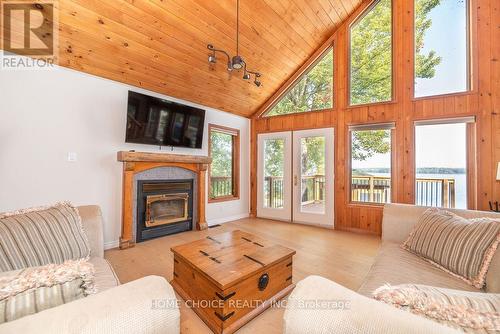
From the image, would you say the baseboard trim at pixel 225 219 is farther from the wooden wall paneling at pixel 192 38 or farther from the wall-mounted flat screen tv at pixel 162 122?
the wooden wall paneling at pixel 192 38

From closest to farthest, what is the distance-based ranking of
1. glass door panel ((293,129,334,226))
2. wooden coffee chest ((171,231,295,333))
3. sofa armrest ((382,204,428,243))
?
wooden coffee chest ((171,231,295,333))
sofa armrest ((382,204,428,243))
glass door panel ((293,129,334,226))

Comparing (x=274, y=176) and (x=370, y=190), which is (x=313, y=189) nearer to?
(x=274, y=176)

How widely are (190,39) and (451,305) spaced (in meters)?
3.46

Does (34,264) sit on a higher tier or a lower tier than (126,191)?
lower

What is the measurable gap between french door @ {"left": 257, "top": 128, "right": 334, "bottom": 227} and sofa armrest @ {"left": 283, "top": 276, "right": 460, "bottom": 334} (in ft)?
12.5

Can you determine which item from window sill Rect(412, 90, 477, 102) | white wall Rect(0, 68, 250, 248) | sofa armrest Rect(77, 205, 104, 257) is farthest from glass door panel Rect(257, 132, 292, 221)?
sofa armrest Rect(77, 205, 104, 257)

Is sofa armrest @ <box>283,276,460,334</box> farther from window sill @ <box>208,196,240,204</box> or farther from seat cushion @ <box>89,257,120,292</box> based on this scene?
window sill @ <box>208,196,240,204</box>

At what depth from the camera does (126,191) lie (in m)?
3.16

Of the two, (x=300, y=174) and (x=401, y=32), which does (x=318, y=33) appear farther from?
(x=300, y=174)

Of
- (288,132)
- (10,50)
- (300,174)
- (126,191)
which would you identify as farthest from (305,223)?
(10,50)

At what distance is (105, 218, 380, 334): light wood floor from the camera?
1.72 metres

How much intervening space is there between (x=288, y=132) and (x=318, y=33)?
189 cm

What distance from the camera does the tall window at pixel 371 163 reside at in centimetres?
395

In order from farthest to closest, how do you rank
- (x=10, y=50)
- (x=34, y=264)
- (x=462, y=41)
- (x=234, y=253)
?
(x=462, y=41) → (x=10, y=50) → (x=234, y=253) → (x=34, y=264)
